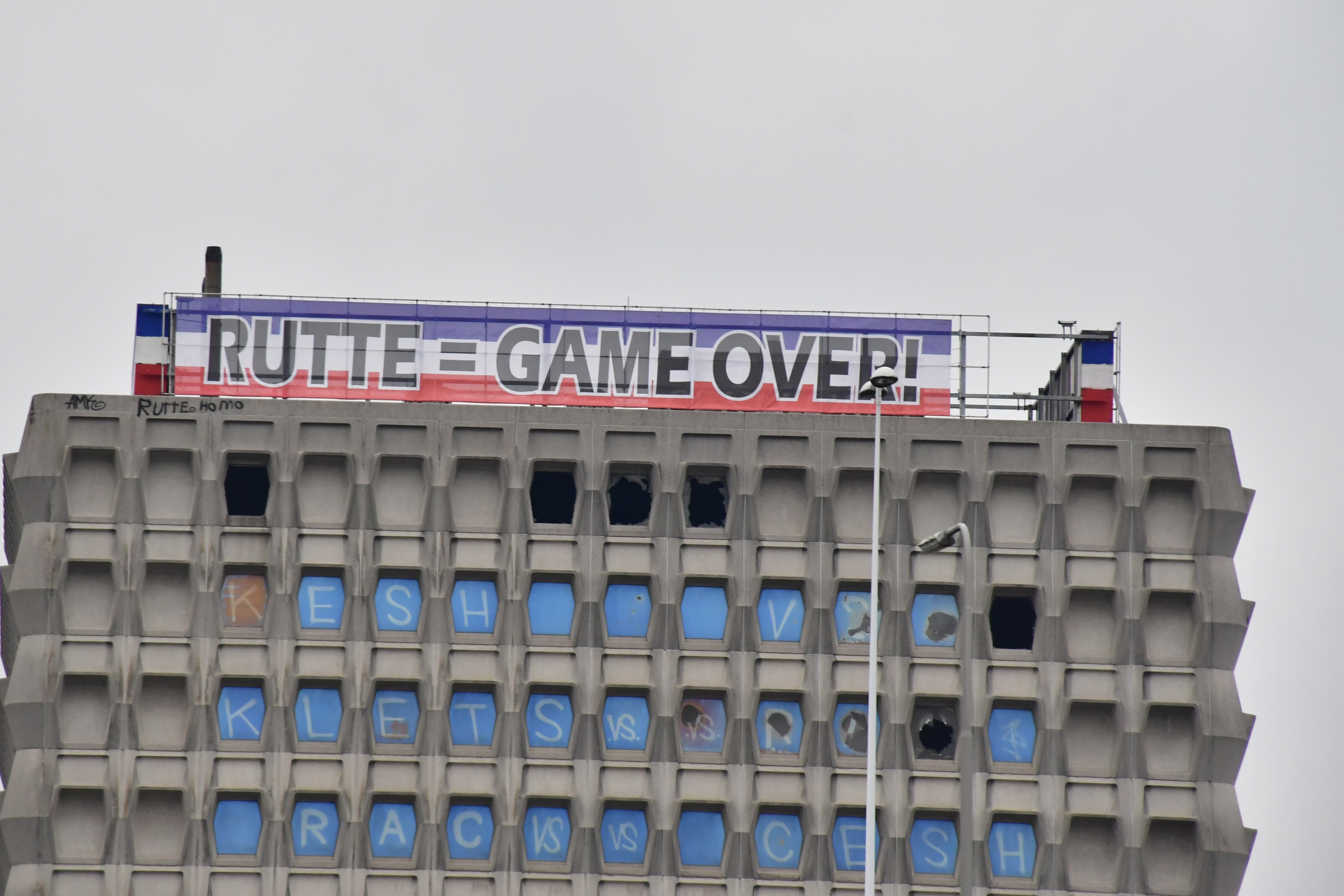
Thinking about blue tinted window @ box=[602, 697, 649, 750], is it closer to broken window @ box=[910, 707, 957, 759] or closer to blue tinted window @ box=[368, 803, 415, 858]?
blue tinted window @ box=[368, 803, 415, 858]

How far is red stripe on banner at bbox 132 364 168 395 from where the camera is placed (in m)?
63.2

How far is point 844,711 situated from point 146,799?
75.9ft

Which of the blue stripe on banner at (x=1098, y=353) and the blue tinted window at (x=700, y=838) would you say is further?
the blue stripe on banner at (x=1098, y=353)

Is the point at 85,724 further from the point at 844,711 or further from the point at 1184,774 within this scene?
the point at 1184,774

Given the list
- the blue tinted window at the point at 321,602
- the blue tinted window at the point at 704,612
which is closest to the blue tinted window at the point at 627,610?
the blue tinted window at the point at 704,612

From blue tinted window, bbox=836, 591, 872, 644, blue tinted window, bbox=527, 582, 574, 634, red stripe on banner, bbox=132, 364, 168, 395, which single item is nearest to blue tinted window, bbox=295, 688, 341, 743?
Answer: blue tinted window, bbox=527, 582, 574, 634

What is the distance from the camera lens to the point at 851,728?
60125 mm

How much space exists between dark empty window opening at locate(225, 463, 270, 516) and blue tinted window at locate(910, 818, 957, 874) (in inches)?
969

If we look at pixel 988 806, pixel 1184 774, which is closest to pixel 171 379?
pixel 988 806

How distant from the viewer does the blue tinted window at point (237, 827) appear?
59188 mm

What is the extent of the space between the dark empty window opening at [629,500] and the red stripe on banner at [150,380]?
16.1 m

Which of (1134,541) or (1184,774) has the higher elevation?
(1134,541)

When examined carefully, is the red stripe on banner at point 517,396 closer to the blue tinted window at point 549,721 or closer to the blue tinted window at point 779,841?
the blue tinted window at point 549,721

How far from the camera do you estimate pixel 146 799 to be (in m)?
59.3
